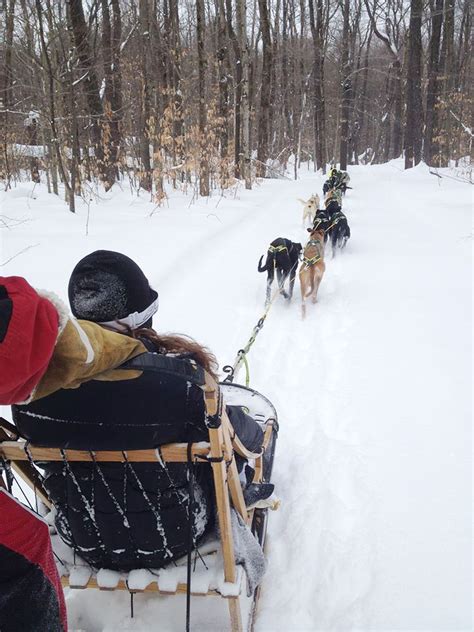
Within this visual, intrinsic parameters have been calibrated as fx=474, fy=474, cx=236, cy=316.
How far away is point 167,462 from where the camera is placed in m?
1.38

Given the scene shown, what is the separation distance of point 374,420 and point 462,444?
A: 1.76ft

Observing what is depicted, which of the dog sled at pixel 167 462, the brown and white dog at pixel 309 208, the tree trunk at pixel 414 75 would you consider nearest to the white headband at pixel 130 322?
the dog sled at pixel 167 462

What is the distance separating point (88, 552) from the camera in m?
1.60

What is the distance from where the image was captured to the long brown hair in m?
1.41

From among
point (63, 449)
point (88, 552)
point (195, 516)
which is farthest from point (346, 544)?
point (63, 449)

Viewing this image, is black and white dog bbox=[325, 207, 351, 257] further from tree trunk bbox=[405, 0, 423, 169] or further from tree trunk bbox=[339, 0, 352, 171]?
tree trunk bbox=[339, 0, 352, 171]

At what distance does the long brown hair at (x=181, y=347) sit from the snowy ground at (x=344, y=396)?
44.2 inches

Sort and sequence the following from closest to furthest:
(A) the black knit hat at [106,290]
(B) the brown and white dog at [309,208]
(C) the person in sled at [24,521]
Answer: (C) the person in sled at [24,521], (A) the black knit hat at [106,290], (B) the brown and white dog at [309,208]

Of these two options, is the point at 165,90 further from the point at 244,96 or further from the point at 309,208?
the point at 244,96

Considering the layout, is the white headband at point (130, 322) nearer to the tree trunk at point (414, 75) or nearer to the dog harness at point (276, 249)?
the dog harness at point (276, 249)

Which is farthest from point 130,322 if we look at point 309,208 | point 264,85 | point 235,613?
point 264,85

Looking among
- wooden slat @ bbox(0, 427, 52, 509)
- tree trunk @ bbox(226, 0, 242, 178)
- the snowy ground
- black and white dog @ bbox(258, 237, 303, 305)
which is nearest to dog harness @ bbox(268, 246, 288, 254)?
black and white dog @ bbox(258, 237, 303, 305)

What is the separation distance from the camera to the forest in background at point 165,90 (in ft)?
29.1

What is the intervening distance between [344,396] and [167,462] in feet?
7.49
